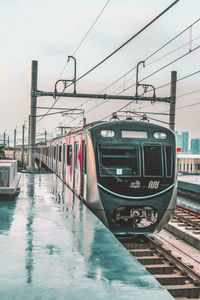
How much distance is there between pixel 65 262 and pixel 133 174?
15.1 feet

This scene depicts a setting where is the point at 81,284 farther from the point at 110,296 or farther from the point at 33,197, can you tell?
the point at 33,197

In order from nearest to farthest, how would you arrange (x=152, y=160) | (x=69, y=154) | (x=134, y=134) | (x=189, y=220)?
(x=152, y=160) → (x=134, y=134) → (x=189, y=220) → (x=69, y=154)

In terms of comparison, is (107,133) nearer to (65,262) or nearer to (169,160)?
(169,160)

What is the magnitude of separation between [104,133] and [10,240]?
4.25 meters

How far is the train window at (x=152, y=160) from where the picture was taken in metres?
8.94

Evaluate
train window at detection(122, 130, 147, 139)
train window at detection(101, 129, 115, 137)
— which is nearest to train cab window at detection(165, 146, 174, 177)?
train window at detection(122, 130, 147, 139)

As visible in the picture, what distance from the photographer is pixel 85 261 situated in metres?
4.61

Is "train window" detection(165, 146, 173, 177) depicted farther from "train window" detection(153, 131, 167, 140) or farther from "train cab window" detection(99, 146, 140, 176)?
"train cab window" detection(99, 146, 140, 176)

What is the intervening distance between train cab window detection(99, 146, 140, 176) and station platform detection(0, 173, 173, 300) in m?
1.68

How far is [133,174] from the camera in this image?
8.87 metres

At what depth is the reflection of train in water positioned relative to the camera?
8695mm

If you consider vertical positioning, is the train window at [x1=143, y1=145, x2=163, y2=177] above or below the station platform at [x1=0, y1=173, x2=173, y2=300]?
above

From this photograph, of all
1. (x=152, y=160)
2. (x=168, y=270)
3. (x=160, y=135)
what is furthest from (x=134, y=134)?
(x=168, y=270)

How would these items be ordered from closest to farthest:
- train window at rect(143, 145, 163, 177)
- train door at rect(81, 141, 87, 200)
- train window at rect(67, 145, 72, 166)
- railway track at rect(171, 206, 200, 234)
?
train window at rect(143, 145, 163, 177), train door at rect(81, 141, 87, 200), railway track at rect(171, 206, 200, 234), train window at rect(67, 145, 72, 166)
